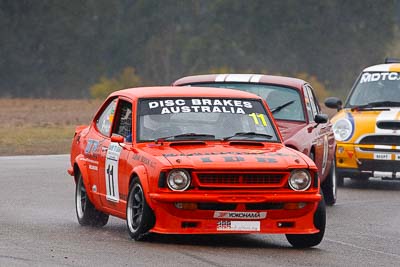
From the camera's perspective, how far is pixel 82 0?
75375mm

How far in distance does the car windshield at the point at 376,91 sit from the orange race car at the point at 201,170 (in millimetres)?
6578

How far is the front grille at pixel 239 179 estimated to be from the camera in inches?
384

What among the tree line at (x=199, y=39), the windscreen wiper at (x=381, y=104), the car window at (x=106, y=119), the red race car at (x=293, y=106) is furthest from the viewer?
the tree line at (x=199, y=39)

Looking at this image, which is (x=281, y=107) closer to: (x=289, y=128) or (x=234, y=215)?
(x=289, y=128)

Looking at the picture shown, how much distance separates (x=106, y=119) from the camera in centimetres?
1184

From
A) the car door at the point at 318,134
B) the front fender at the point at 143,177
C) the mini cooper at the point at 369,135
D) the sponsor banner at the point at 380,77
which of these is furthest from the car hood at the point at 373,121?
the front fender at the point at 143,177

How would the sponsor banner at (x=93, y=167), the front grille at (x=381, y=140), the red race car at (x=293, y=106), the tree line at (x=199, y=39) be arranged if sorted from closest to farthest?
1. the sponsor banner at (x=93, y=167)
2. the red race car at (x=293, y=106)
3. the front grille at (x=381, y=140)
4. the tree line at (x=199, y=39)

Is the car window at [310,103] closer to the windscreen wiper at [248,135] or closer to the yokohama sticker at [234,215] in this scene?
the windscreen wiper at [248,135]

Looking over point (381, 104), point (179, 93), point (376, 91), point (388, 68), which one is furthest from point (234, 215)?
point (388, 68)

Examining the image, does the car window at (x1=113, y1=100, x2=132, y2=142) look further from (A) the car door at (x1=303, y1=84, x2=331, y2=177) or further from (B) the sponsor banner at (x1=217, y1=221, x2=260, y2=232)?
(A) the car door at (x1=303, y1=84, x2=331, y2=177)

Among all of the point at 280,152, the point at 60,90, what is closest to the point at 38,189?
the point at 280,152

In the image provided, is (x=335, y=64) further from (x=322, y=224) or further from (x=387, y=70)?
(x=322, y=224)

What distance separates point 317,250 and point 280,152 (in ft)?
2.85

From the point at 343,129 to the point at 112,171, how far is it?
273 inches
